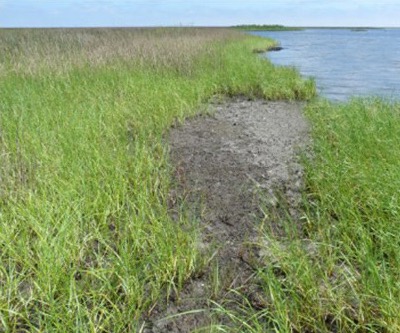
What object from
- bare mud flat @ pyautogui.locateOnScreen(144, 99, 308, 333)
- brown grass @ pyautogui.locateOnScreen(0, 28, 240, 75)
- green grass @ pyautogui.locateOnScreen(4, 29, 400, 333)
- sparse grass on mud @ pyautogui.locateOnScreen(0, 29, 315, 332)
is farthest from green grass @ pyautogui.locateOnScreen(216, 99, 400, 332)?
brown grass @ pyautogui.locateOnScreen(0, 28, 240, 75)

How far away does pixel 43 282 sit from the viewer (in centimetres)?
191

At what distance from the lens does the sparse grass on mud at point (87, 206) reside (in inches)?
73.7

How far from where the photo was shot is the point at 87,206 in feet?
8.42

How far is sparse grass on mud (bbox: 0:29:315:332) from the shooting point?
1.87 m

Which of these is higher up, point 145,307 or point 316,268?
point 316,268

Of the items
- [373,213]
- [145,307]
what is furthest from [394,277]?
[145,307]

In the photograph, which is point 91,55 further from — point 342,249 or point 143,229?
point 342,249

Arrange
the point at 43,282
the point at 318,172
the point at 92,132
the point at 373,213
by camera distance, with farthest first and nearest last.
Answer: the point at 92,132
the point at 318,172
the point at 373,213
the point at 43,282

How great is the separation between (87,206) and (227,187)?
136 centimetres

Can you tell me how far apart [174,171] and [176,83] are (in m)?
3.89

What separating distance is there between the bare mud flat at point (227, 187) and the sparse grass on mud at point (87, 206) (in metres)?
0.17

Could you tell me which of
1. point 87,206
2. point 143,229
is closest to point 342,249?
point 143,229

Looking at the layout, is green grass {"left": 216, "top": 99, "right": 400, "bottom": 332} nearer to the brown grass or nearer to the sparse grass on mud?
the sparse grass on mud

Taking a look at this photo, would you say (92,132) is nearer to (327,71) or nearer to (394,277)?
(394,277)
